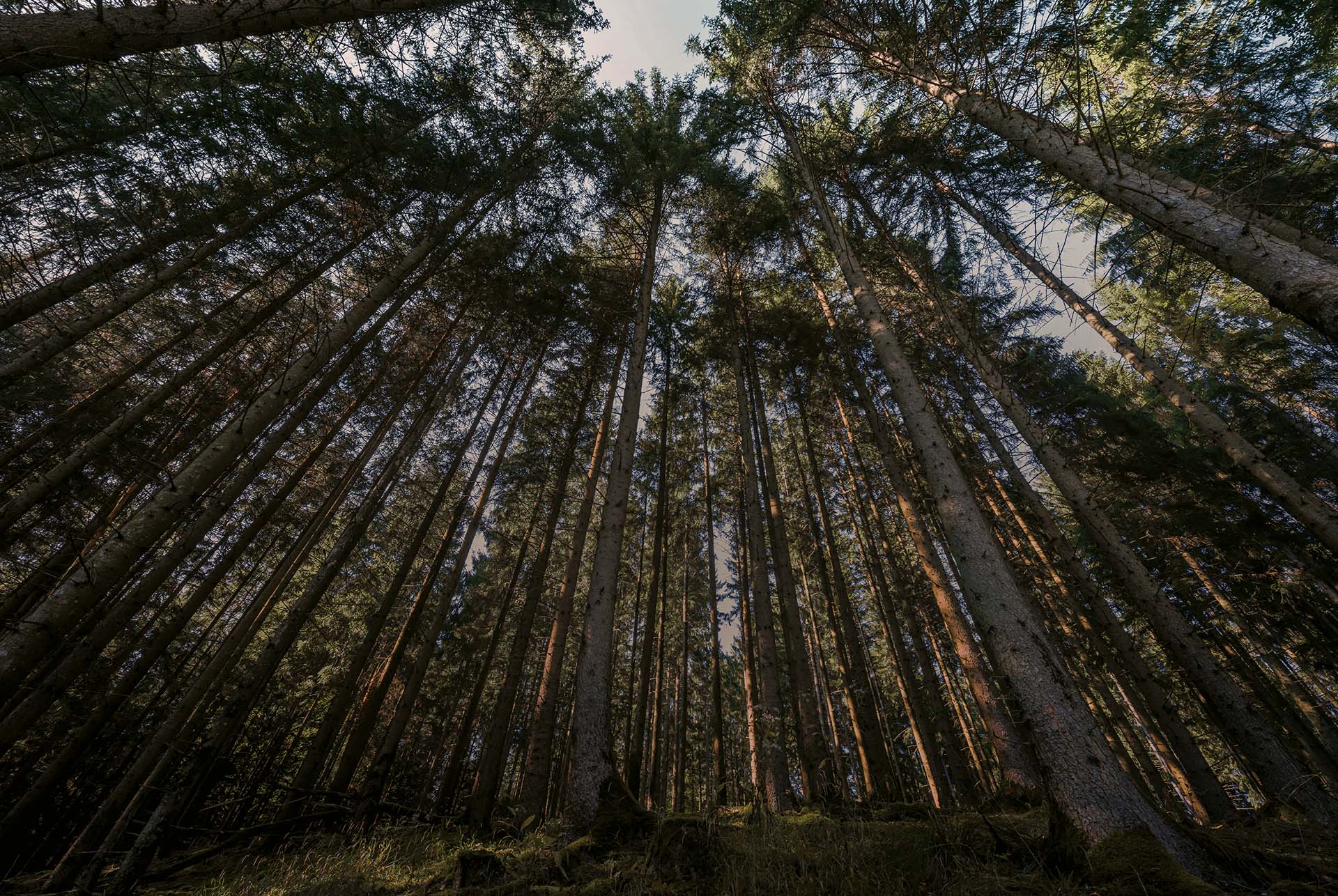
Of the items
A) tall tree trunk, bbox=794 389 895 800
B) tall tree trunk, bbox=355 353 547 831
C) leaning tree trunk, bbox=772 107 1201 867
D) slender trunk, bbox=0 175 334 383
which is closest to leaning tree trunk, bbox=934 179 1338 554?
leaning tree trunk, bbox=772 107 1201 867

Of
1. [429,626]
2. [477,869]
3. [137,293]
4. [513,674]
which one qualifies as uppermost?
[137,293]

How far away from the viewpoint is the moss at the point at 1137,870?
2299 millimetres

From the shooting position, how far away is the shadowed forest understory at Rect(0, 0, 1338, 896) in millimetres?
3648

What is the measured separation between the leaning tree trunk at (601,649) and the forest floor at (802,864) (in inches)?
17.2

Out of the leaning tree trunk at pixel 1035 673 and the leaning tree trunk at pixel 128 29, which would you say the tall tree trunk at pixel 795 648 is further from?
the leaning tree trunk at pixel 128 29

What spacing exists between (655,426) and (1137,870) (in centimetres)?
1264

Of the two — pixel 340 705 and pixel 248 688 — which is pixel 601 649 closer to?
pixel 248 688

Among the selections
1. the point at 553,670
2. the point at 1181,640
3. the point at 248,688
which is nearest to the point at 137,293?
the point at 248,688

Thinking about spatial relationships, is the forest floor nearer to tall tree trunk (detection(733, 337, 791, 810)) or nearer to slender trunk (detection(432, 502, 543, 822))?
tall tree trunk (detection(733, 337, 791, 810))

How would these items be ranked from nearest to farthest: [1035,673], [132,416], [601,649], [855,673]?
1. [1035,673]
2. [601,649]
3. [132,416]
4. [855,673]

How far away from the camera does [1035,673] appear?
3.49 metres

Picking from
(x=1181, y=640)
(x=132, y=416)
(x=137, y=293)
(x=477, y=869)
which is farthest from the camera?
(x=137, y=293)

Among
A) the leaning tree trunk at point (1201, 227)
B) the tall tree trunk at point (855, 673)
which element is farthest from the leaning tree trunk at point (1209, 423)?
the tall tree trunk at point (855, 673)

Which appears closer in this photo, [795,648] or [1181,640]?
[1181,640]
